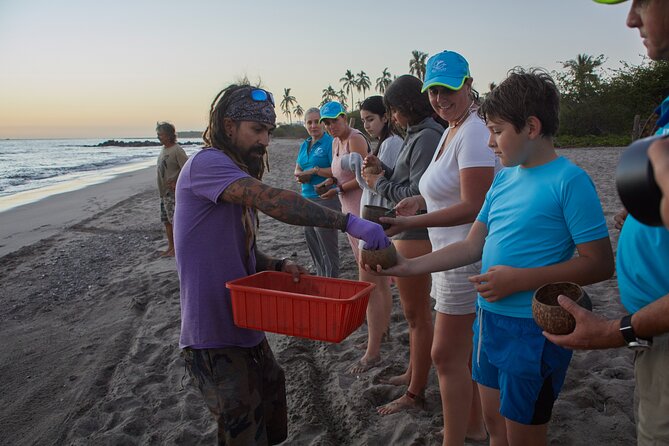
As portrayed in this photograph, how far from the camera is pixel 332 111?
Answer: 15.4 ft

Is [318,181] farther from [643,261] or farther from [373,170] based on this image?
[643,261]

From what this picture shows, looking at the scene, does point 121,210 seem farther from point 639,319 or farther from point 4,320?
point 639,319

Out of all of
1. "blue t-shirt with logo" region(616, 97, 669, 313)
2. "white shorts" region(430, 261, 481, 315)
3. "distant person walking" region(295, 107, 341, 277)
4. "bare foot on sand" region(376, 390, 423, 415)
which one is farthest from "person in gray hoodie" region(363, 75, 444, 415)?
"distant person walking" region(295, 107, 341, 277)

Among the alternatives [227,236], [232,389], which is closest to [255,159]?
[227,236]

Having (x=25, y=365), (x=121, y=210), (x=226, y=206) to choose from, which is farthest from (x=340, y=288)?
(x=121, y=210)

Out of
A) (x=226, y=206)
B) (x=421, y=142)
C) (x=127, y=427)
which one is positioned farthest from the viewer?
(x=127, y=427)

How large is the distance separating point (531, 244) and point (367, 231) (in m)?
0.74

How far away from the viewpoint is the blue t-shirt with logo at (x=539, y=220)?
178cm

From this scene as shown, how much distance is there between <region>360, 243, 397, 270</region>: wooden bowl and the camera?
7.69 feet

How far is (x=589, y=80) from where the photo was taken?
39312 millimetres

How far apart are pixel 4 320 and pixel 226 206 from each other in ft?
16.4

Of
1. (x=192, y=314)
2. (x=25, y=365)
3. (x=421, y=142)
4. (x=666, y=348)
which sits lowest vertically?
(x=25, y=365)

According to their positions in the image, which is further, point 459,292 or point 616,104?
point 616,104

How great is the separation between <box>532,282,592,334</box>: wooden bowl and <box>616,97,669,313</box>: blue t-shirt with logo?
6.0 inches
